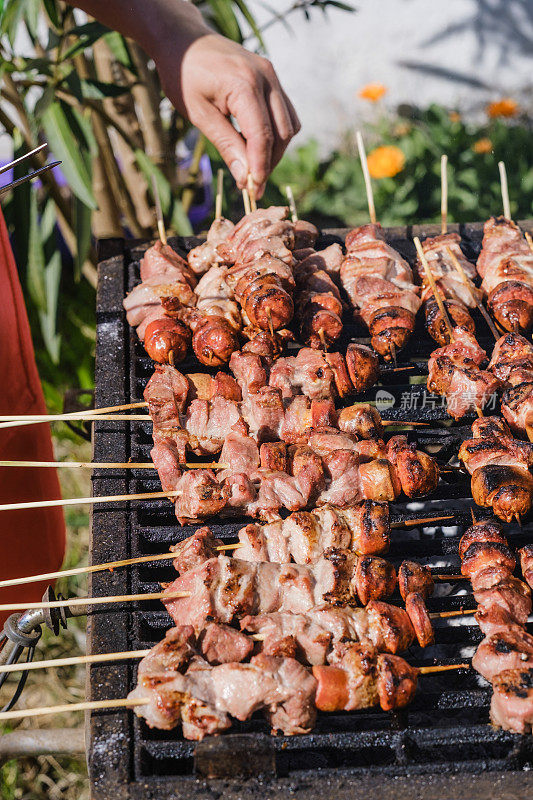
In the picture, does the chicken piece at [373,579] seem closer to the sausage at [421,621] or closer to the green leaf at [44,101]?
the sausage at [421,621]

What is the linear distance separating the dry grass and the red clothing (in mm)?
1217

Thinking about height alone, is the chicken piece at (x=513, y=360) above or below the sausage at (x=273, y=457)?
above

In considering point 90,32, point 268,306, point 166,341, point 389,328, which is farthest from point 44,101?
point 389,328

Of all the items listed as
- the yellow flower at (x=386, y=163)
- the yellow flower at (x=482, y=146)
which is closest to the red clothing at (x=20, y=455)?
the yellow flower at (x=386, y=163)

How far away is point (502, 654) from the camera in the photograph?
2240mm

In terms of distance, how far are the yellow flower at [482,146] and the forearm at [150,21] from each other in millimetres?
4201

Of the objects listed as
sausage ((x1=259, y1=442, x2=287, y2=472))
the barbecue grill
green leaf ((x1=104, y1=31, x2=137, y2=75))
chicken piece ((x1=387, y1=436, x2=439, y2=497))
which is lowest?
the barbecue grill

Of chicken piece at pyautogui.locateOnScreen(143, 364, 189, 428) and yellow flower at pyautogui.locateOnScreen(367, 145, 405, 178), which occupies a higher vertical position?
yellow flower at pyautogui.locateOnScreen(367, 145, 405, 178)

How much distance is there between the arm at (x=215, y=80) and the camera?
3.63 metres

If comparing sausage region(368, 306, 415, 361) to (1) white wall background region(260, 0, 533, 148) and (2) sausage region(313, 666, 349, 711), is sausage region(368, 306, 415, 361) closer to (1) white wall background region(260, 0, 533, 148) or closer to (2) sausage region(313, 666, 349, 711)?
(2) sausage region(313, 666, 349, 711)

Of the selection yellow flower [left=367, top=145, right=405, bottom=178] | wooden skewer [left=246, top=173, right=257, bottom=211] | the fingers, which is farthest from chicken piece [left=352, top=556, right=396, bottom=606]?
yellow flower [left=367, top=145, right=405, bottom=178]

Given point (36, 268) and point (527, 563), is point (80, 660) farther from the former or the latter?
point (36, 268)

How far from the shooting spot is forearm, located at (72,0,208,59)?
368cm

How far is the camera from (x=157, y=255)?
3.50 meters
